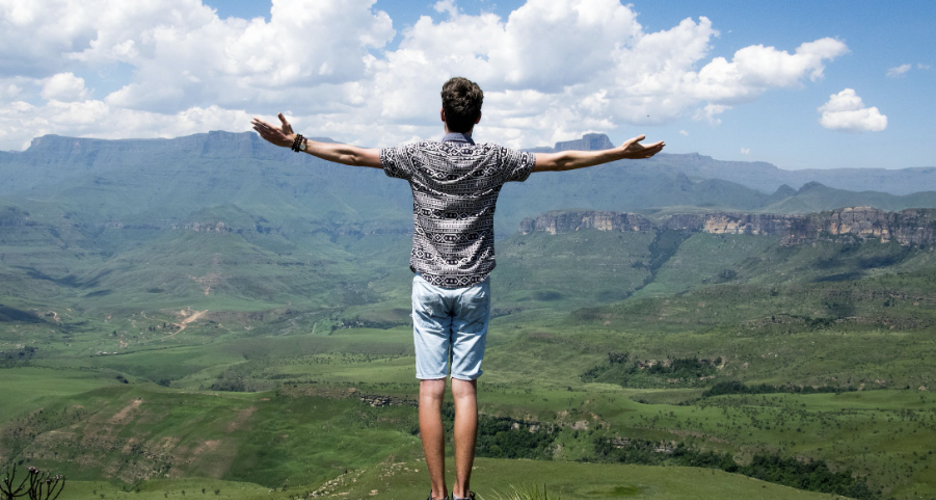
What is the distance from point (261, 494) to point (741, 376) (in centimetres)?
10100

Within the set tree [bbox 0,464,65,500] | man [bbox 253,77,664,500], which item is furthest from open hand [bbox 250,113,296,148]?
tree [bbox 0,464,65,500]

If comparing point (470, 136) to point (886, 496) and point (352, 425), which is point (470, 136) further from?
point (352, 425)

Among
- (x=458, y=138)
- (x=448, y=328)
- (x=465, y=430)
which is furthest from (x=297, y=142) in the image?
(x=465, y=430)

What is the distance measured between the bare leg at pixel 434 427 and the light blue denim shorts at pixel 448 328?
123mm

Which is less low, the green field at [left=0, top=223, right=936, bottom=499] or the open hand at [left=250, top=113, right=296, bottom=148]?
the open hand at [left=250, top=113, right=296, bottom=148]

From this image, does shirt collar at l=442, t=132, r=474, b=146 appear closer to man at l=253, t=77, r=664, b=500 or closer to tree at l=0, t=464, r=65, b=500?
man at l=253, t=77, r=664, b=500

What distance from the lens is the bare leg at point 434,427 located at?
26.0 feet

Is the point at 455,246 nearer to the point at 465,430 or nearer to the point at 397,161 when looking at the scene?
the point at 397,161

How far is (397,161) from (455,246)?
114 cm

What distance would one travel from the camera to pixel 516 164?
26.2 ft

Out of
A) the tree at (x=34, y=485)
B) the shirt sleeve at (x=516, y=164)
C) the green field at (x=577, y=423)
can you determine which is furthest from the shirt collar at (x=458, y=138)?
the green field at (x=577, y=423)

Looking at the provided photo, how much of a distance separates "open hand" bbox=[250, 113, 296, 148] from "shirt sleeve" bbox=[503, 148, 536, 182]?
251 centimetres

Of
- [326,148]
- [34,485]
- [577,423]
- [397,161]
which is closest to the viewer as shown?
[397,161]

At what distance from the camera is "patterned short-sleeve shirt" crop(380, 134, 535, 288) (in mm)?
7852
